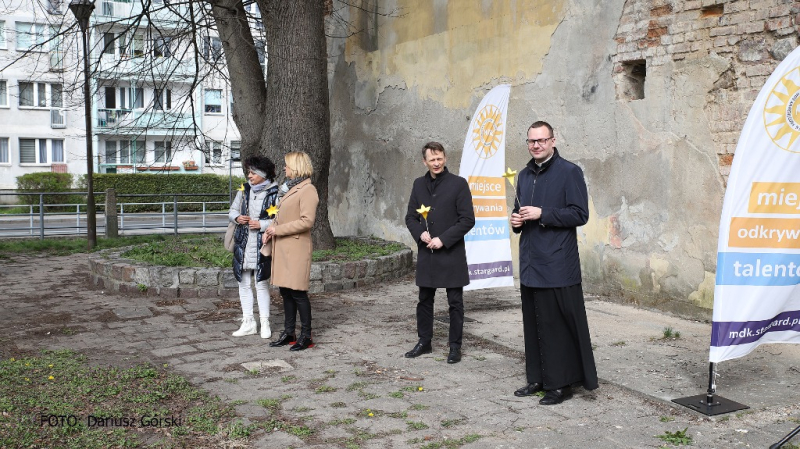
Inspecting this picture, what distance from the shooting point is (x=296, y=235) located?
650 cm

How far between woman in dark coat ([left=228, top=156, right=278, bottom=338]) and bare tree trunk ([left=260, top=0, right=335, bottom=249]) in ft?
12.9

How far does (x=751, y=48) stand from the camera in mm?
7277

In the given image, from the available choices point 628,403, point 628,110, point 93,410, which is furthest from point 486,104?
point 93,410

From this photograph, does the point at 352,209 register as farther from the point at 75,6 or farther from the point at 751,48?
the point at 751,48

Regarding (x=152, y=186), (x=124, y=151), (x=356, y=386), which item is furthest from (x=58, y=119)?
(x=356, y=386)

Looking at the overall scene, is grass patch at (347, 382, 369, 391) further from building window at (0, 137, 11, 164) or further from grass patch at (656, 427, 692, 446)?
building window at (0, 137, 11, 164)

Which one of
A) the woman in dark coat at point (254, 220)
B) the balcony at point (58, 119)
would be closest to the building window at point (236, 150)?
the woman in dark coat at point (254, 220)

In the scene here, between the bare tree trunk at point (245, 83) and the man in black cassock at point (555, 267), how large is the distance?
7.05m

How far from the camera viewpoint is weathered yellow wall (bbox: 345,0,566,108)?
32.5 ft

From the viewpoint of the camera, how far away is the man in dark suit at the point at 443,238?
6.05 meters

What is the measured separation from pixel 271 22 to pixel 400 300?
473 centimetres

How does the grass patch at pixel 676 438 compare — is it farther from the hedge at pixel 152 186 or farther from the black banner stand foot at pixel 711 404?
the hedge at pixel 152 186

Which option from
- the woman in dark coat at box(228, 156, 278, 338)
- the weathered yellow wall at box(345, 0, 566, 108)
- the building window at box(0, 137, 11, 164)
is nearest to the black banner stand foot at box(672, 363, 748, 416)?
the woman in dark coat at box(228, 156, 278, 338)

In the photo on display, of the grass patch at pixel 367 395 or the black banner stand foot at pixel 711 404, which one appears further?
the grass patch at pixel 367 395
